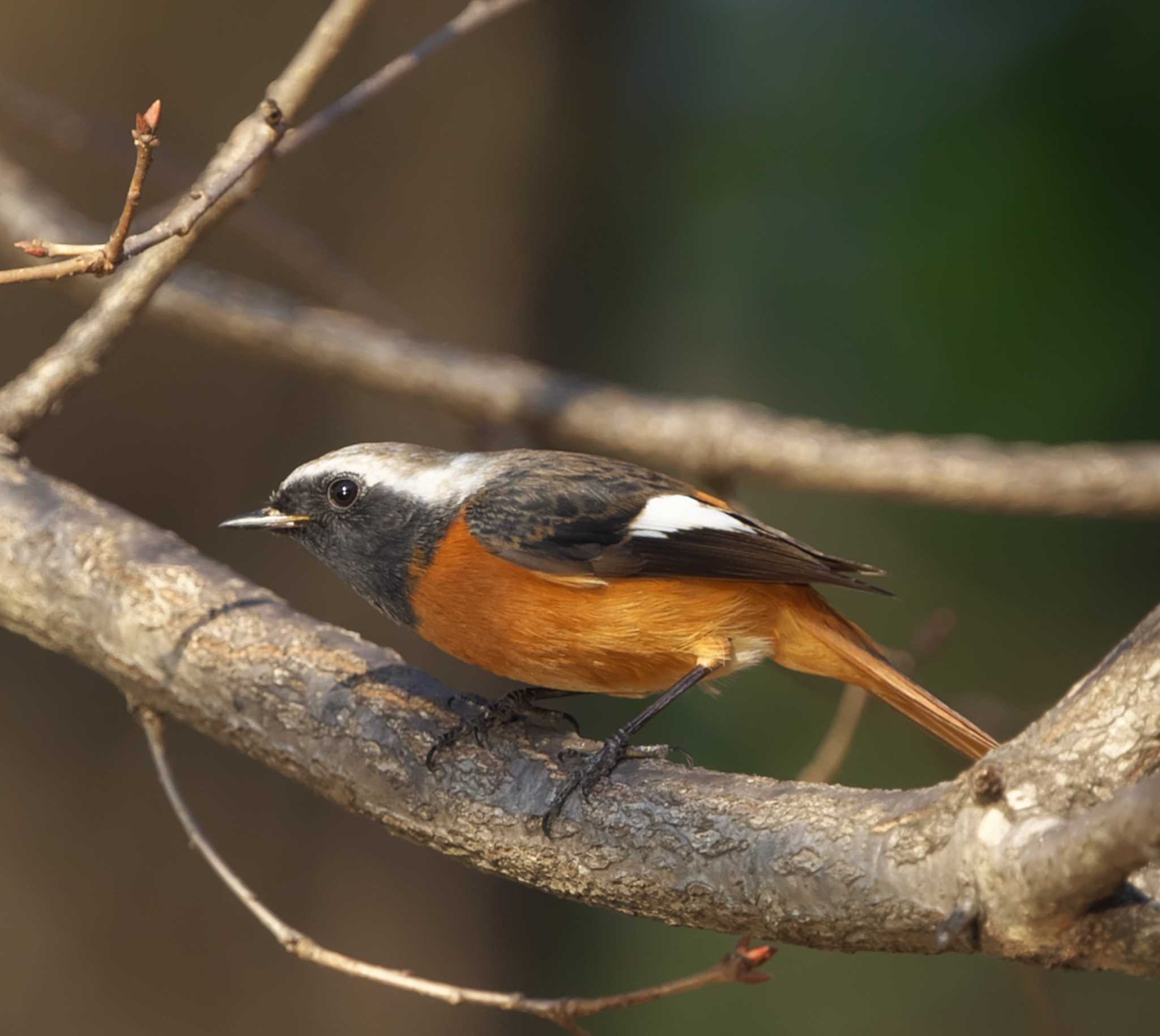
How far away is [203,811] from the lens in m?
3.94

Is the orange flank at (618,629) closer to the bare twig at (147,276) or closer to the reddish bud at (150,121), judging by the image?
the bare twig at (147,276)

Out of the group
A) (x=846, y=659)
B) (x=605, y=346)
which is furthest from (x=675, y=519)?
(x=605, y=346)

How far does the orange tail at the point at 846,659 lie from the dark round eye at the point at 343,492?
3.21 feet

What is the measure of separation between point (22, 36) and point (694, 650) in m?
3.04

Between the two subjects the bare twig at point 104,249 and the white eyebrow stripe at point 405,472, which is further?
the white eyebrow stripe at point 405,472

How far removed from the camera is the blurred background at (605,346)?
151 inches

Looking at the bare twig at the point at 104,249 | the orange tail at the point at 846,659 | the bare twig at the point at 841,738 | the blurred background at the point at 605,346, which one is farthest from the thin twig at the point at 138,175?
the blurred background at the point at 605,346

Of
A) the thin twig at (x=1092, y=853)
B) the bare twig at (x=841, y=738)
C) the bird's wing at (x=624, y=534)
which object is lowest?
the thin twig at (x=1092, y=853)

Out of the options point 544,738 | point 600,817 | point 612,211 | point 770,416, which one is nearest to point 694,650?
point 544,738

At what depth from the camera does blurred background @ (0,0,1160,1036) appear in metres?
3.83

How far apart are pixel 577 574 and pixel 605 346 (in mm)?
3114

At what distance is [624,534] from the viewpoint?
99.1 inches

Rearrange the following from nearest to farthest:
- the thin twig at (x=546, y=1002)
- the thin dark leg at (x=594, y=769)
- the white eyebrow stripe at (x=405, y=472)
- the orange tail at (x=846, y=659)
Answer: the thin twig at (x=546, y=1002)
the thin dark leg at (x=594, y=769)
the orange tail at (x=846, y=659)
the white eyebrow stripe at (x=405, y=472)

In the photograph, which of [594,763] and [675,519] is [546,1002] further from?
[675,519]
